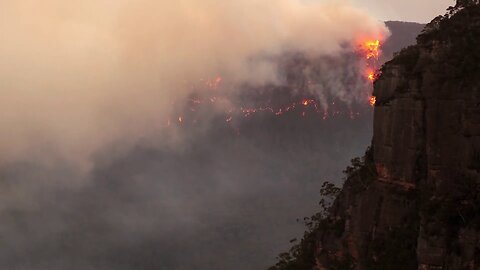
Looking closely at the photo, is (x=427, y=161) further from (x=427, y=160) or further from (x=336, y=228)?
(x=336, y=228)

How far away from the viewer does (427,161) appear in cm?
7250

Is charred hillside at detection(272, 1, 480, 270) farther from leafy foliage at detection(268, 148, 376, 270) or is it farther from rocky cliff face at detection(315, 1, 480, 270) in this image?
leafy foliage at detection(268, 148, 376, 270)

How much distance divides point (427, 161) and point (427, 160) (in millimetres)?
144

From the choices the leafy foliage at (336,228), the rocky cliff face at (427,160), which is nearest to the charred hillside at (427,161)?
the rocky cliff face at (427,160)

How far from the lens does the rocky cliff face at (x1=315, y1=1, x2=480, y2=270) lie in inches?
2601

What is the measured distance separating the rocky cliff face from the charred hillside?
11 cm

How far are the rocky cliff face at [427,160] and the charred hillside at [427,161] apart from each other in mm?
113

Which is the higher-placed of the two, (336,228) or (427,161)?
(427,161)

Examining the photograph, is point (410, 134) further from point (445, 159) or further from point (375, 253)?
point (375, 253)

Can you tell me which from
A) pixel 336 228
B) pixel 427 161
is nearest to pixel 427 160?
pixel 427 161

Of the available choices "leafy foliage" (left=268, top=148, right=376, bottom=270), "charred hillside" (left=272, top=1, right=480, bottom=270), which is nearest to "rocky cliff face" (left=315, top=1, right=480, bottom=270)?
"charred hillside" (left=272, top=1, right=480, bottom=270)

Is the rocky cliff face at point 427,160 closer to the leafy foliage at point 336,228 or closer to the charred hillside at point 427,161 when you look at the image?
the charred hillside at point 427,161

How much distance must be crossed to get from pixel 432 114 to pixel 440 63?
669 centimetres

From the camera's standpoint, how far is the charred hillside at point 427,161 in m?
66.1
